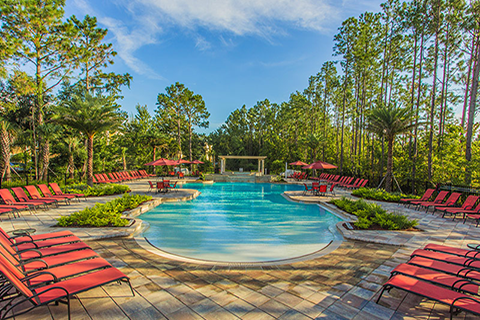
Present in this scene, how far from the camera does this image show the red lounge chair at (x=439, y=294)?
2.43 metres

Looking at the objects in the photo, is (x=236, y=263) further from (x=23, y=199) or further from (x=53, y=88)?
(x=53, y=88)

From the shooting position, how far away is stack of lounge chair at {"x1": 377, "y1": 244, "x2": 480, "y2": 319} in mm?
2564

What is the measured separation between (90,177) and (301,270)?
13.1 metres

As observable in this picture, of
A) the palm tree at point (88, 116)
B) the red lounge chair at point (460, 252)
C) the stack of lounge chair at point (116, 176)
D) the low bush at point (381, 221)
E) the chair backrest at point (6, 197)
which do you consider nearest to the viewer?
the red lounge chair at point (460, 252)

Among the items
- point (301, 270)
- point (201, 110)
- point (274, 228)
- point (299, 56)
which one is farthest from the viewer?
point (201, 110)

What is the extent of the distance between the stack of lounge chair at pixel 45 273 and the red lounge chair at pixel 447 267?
13.2 ft

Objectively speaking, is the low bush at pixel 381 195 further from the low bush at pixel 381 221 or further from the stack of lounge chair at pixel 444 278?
the stack of lounge chair at pixel 444 278

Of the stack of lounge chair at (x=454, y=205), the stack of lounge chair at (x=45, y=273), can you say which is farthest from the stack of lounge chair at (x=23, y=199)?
the stack of lounge chair at (x=454, y=205)

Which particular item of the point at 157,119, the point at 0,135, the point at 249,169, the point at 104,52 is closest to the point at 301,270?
the point at 0,135

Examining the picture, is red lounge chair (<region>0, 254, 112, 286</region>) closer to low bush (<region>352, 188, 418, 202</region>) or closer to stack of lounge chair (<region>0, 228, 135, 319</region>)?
stack of lounge chair (<region>0, 228, 135, 319</region>)

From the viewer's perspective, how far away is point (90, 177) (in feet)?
44.3

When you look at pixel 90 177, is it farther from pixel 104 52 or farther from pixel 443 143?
pixel 443 143

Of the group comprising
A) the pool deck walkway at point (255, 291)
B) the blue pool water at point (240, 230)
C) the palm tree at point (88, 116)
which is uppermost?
the palm tree at point (88, 116)

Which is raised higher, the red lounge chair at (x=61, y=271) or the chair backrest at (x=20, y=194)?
the chair backrest at (x=20, y=194)
